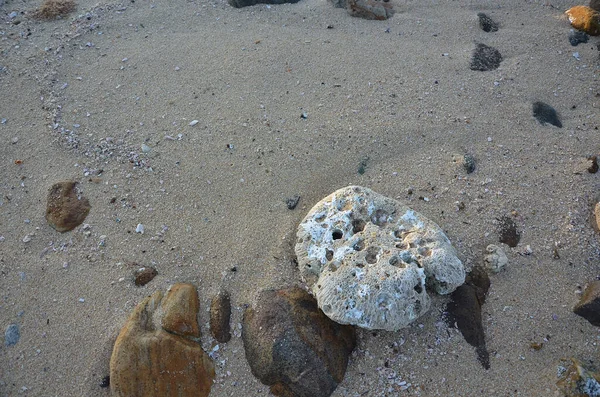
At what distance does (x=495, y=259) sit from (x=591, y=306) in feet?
2.03

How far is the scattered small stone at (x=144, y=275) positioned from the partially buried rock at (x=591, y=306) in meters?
2.83

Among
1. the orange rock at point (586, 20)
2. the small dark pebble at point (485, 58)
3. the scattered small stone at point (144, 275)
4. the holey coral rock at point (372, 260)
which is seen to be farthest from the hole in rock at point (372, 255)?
the orange rock at point (586, 20)

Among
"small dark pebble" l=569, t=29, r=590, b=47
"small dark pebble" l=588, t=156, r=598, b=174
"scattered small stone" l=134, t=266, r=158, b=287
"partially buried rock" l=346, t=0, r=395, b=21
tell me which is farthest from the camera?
"partially buried rock" l=346, t=0, r=395, b=21

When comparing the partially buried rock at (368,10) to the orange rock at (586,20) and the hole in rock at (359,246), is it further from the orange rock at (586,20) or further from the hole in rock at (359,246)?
the hole in rock at (359,246)

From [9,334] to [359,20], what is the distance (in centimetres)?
432

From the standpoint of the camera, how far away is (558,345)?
2.93 metres

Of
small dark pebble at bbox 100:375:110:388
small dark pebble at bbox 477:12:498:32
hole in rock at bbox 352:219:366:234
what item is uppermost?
small dark pebble at bbox 477:12:498:32

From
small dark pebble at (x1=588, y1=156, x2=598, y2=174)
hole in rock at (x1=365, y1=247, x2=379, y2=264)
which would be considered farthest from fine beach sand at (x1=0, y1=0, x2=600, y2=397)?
hole in rock at (x1=365, y1=247, x2=379, y2=264)

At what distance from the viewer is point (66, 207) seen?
364cm

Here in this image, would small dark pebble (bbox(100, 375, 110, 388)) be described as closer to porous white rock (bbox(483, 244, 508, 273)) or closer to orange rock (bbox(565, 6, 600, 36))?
porous white rock (bbox(483, 244, 508, 273))

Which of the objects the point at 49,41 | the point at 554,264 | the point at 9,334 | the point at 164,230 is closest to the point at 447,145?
the point at 554,264

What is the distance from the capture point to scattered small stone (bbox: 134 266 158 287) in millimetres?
3264

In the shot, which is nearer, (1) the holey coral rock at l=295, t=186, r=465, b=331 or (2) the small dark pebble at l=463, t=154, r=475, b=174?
Answer: (1) the holey coral rock at l=295, t=186, r=465, b=331

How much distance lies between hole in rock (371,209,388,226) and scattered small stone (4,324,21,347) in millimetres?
2498
